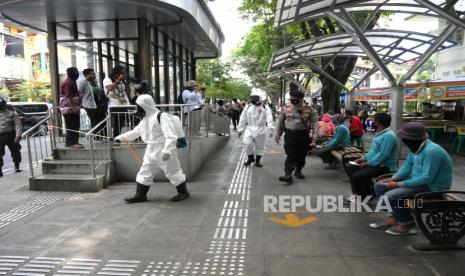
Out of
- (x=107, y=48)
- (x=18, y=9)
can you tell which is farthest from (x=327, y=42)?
(x=18, y=9)

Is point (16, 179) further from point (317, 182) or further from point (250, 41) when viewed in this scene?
point (250, 41)

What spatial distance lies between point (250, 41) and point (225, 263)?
19.0m

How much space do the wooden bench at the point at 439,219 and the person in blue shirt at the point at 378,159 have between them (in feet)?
3.67

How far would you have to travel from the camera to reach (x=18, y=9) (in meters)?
7.96

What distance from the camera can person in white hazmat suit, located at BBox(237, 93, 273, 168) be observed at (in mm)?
8430

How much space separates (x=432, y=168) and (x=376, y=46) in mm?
7026

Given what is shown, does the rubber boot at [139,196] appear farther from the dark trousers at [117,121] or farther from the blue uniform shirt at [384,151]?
the blue uniform shirt at [384,151]

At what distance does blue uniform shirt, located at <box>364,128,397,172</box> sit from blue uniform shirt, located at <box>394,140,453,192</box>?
82 cm

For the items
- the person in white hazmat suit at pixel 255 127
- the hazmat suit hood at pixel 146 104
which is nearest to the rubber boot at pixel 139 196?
the hazmat suit hood at pixel 146 104

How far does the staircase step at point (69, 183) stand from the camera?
248 inches

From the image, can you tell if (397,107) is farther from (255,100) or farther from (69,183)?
(69,183)

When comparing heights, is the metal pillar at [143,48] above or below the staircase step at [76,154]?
above

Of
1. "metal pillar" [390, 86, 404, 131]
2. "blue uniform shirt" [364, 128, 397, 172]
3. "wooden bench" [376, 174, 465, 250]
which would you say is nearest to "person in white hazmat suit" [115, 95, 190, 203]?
"blue uniform shirt" [364, 128, 397, 172]

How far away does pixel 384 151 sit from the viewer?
4.81 m
